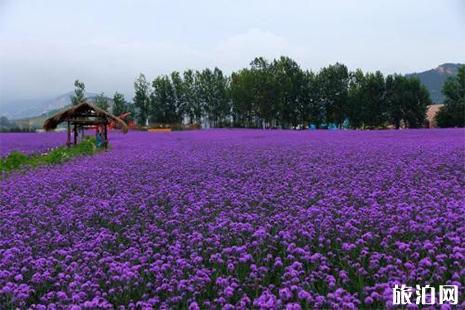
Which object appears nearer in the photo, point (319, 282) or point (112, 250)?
point (319, 282)

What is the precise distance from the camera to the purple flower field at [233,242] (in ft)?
13.0

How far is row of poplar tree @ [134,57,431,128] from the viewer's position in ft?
211

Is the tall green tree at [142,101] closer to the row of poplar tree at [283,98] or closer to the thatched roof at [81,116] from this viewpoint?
the row of poplar tree at [283,98]

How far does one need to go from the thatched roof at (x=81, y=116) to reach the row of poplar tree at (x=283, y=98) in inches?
1766

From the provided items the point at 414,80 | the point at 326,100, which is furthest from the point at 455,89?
the point at 326,100

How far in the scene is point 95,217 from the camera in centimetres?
662

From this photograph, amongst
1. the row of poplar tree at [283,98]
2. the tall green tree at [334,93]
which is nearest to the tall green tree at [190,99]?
the row of poplar tree at [283,98]

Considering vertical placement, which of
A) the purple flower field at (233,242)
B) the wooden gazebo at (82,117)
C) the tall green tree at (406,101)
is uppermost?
the tall green tree at (406,101)

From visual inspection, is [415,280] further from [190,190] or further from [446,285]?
[190,190]

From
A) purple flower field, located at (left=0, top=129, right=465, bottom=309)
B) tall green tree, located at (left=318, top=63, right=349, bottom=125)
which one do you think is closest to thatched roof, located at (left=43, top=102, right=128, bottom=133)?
purple flower field, located at (left=0, top=129, right=465, bottom=309)

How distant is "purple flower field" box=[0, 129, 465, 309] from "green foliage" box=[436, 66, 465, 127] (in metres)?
53.5

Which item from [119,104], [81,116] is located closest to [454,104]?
[119,104]

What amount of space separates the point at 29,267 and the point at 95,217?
1.87 meters

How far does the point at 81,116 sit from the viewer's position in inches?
910
